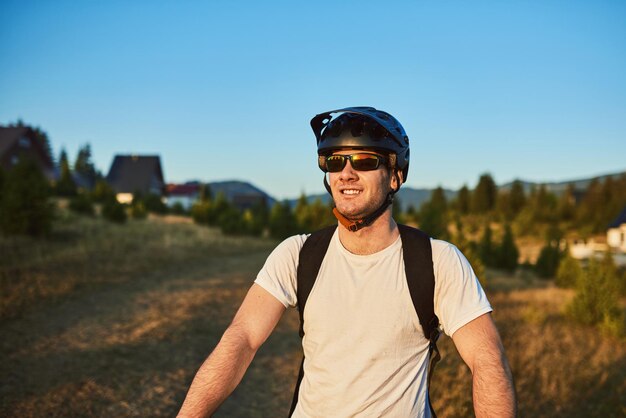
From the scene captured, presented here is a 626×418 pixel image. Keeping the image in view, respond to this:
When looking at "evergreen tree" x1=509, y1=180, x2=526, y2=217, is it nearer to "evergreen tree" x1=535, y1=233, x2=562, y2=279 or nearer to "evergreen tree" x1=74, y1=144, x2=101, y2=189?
"evergreen tree" x1=535, y1=233, x2=562, y2=279

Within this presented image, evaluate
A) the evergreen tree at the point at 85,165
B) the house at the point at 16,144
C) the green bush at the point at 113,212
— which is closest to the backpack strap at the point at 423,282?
the green bush at the point at 113,212

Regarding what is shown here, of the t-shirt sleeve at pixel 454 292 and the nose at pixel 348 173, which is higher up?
the nose at pixel 348 173

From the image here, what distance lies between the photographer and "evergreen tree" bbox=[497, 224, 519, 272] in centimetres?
→ 3097

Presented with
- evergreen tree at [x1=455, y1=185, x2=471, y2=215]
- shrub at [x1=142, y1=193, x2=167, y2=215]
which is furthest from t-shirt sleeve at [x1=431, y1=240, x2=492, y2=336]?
evergreen tree at [x1=455, y1=185, x2=471, y2=215]

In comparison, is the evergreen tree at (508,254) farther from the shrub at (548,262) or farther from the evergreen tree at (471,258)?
the evergreen tree at (471,258)

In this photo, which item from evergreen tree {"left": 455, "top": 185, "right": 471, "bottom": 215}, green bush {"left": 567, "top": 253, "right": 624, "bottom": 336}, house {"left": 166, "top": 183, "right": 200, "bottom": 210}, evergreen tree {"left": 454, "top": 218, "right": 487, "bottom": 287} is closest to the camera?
evergreen tree {"left": 454, "top": 218, "right": 487, "bottom": 287}

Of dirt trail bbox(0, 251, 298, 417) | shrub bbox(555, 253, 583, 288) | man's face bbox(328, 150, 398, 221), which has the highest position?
man's face bbox(328, 150, 398, 221)

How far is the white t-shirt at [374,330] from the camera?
2279 mm

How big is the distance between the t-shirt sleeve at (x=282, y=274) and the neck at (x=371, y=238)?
0.31 metres

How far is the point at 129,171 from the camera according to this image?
68312mm

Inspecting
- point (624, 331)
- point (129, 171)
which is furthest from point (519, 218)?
point (129, 171)

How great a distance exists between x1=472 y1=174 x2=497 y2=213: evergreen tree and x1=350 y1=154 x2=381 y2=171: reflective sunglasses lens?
7681cm

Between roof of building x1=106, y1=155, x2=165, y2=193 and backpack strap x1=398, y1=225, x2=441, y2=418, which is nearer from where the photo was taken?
backpack strap x1=398, y1=225, x2=441, y2=418

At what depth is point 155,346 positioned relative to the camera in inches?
337
